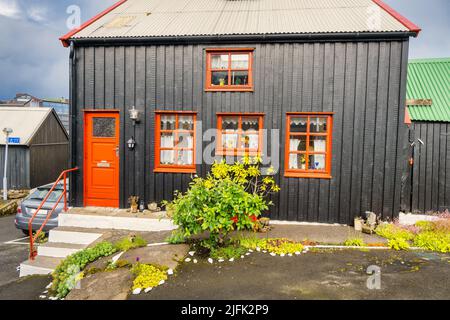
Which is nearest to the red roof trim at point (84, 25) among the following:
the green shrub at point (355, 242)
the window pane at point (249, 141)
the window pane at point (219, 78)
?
the window pane at point (219, 78)

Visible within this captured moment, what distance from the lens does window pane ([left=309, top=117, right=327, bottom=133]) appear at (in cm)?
860

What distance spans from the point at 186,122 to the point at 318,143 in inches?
146

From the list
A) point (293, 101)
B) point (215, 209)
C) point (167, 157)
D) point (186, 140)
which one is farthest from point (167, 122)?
point (215, 209)

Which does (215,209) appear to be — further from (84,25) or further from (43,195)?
(84,25)

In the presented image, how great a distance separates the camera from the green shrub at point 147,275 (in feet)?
17.7

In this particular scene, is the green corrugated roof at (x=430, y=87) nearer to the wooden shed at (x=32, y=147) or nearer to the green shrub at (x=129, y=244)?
the green shrub at (x=129, y=244)

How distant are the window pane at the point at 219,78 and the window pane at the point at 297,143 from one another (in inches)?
95.7

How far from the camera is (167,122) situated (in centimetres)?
914

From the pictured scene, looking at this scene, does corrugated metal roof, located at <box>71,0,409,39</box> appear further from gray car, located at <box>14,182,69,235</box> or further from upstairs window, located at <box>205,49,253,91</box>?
gray car, located at <box>14,182,69,235</box>

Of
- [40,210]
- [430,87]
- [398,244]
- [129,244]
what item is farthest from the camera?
[430,87]

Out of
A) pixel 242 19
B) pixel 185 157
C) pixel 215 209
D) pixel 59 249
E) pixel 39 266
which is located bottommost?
pixel 39 266
